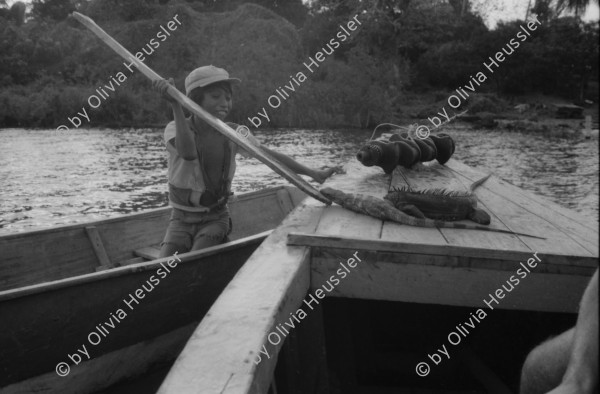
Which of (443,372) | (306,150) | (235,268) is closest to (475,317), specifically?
(443,372)

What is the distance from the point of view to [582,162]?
12812 mm

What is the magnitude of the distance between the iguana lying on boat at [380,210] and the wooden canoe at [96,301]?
103cm

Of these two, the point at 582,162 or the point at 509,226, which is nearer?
the point at 509,226

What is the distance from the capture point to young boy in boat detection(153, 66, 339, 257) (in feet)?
11.8

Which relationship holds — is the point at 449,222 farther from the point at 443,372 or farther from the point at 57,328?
the point at 57,328

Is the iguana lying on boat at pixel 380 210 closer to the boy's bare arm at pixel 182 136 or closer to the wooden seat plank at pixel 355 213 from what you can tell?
the wooden seat plank at pixel 355 213

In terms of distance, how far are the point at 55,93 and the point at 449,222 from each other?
2056cm

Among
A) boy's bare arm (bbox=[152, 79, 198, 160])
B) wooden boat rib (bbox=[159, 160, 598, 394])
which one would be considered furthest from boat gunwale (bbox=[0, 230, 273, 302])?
wooden boat rib (bbox=[159, 160, 598, 394])

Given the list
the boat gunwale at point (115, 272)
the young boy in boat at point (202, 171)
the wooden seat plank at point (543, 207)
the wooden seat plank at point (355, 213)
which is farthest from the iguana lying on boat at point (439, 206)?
the boat gunwale at point (115, 272)

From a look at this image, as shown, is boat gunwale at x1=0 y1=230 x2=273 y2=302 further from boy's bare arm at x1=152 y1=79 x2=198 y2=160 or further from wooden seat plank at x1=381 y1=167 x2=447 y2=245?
wooden seat plank at x1=381 y1=167 x2=447 y2=245

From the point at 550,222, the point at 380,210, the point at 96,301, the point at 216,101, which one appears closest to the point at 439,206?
the point at 380,210

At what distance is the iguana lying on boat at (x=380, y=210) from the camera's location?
2525mm

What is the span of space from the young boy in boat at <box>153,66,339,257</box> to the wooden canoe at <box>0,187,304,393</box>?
27cm

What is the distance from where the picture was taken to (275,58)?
22.9 metres
